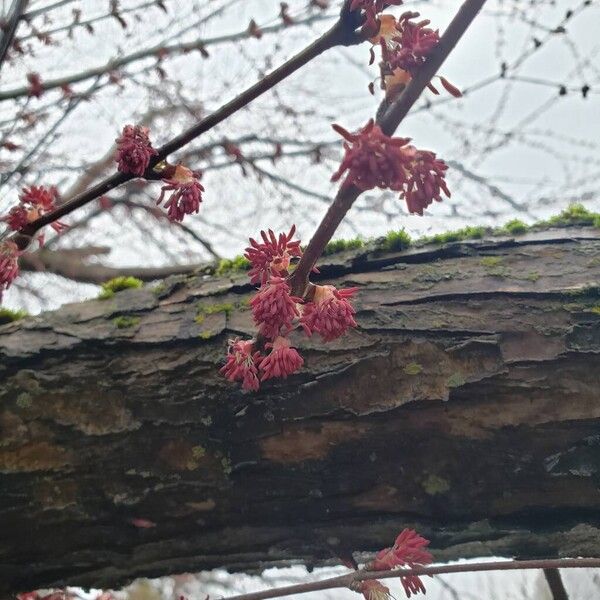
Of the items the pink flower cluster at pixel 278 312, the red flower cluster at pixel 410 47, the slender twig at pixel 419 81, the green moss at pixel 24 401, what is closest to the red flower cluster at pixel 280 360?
the pink flower cluster at pixel 278 312

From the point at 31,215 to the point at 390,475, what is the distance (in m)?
1.04

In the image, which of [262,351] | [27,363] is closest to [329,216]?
[262,351]

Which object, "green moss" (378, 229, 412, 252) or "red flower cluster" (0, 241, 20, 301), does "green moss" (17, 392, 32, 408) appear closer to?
"red flower cluster" (0, 241, 20, 301)

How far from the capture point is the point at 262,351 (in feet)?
4.13

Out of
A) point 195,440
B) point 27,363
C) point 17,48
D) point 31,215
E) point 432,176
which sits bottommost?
point 195,440

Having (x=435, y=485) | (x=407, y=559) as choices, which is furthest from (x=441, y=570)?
(x=435, y=485)

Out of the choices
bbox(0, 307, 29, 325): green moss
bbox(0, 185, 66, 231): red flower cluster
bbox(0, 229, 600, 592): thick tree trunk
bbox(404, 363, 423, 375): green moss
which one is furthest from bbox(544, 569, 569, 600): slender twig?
bbox(0, 307, 29, 325): green moss

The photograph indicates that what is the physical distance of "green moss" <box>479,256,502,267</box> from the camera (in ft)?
5.57

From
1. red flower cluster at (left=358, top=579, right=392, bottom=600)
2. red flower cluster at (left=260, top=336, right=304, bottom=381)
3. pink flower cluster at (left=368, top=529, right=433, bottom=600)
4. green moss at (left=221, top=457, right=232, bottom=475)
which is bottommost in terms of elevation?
red flower cluster at (left=358, top=579, right=392, bottom=600)

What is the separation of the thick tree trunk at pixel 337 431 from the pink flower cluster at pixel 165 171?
53cm

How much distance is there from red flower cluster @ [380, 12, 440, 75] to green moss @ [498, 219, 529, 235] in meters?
0.90

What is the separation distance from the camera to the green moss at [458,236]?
5.94 feet

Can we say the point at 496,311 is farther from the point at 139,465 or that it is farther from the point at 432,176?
the point at 139,465

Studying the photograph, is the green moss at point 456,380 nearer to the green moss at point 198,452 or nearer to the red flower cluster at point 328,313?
the red flower cluster at point 328,313
